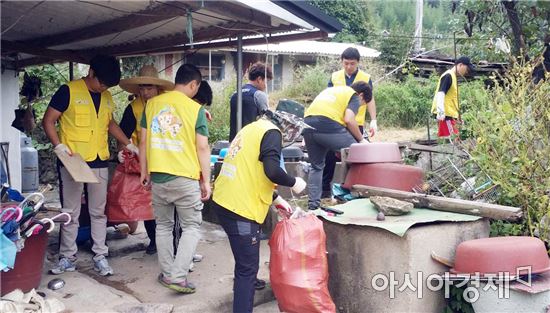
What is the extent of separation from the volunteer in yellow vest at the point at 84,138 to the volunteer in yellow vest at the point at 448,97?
4.09 meters

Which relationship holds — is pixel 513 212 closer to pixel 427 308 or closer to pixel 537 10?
pixel 427 308

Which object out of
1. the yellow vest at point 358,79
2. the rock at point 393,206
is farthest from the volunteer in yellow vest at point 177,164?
the yellow vest at point 358,79

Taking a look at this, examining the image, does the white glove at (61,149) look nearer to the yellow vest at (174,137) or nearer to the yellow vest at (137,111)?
the yellow vest at (174,137)

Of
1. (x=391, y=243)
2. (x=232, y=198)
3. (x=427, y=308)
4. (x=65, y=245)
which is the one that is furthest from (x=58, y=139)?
(x=427, y=308)

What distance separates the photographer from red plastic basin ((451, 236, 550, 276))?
3314 mm

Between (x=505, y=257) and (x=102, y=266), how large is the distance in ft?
10.1

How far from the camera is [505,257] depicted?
3.31 meters

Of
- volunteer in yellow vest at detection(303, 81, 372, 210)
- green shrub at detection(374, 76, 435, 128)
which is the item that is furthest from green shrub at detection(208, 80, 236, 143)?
volunteer in yellow vest at detection(303, 81, 372, 210)

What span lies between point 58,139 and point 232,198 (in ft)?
5.40

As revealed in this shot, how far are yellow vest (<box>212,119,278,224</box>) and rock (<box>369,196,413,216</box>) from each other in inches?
39.8

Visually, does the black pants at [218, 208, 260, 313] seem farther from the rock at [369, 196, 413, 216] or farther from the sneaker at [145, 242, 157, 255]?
the sneaker at [145, 242, 157, 255]

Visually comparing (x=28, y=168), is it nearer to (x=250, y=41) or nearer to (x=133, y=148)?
(x=133, y=148)

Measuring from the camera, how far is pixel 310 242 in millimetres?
3443

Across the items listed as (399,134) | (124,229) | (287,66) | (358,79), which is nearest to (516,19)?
(358,79)
